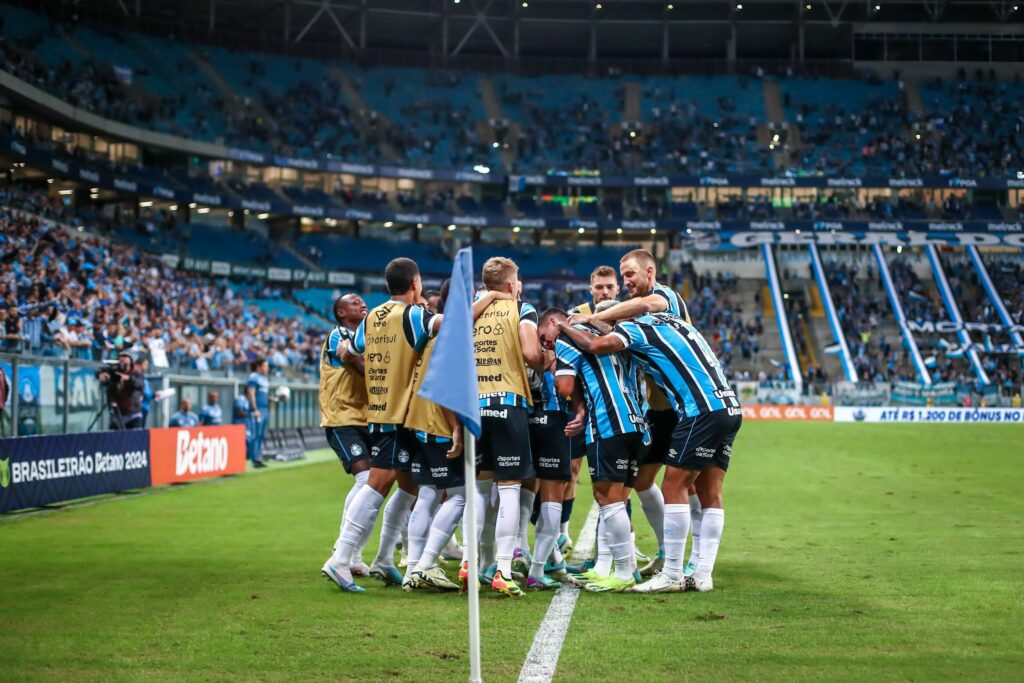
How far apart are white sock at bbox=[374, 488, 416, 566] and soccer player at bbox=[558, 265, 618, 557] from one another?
146 cm

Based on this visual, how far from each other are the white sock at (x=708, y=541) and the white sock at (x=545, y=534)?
Answer: 1.16 metres

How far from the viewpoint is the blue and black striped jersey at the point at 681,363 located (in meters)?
8.89

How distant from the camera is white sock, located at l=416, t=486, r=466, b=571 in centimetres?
901

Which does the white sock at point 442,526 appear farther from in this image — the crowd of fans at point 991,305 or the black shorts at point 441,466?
the crowd of fans at point 991,305

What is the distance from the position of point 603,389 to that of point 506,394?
30.2 inches

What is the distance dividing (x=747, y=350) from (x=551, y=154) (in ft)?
70.4

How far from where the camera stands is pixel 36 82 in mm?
49094

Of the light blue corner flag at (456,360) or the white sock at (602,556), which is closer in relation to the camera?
the light blue corner flag at (456,360)

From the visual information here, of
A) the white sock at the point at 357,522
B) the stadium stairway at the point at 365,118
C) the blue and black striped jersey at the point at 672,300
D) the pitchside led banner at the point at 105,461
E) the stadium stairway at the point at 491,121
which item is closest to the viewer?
the white sock at the point at 357,522

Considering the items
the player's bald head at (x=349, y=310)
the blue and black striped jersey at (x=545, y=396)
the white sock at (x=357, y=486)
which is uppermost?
the player's bald head at (x=349, y=310)

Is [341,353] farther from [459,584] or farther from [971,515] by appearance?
[971,515]

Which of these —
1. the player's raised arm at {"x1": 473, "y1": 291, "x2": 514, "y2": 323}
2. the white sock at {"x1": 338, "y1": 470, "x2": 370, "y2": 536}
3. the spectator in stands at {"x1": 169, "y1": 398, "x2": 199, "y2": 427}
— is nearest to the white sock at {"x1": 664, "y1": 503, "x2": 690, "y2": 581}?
the player's raised arm at {"x1": 473, "y1": 291, "x2": 514, "y2": 323}

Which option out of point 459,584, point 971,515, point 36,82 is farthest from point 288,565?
point 36,82

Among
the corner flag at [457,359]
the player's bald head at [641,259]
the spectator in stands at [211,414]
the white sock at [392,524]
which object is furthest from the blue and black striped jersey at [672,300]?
the spectator in stands at [211,414]
